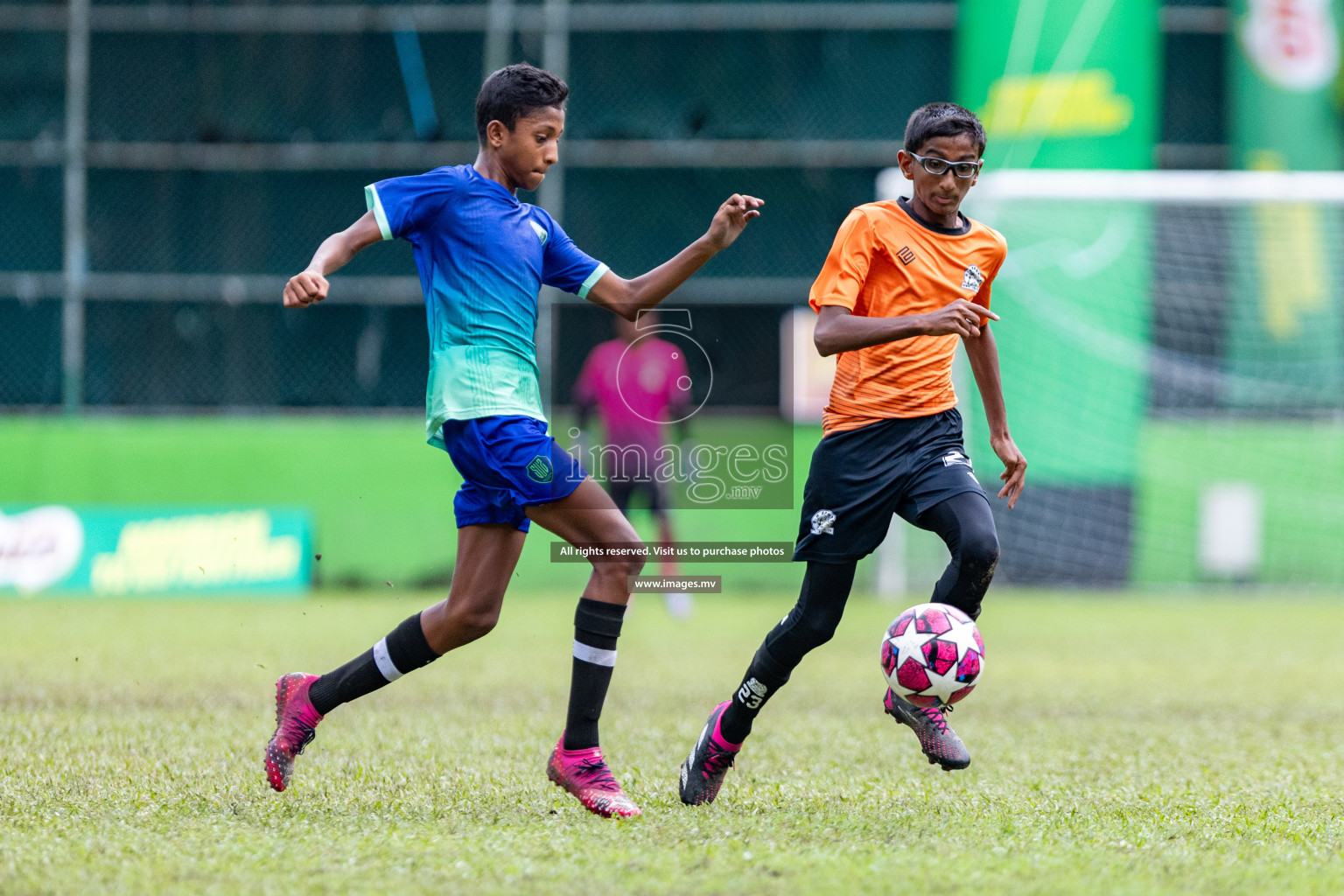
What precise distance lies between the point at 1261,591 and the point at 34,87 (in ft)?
41.5

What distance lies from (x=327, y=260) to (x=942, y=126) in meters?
1.71

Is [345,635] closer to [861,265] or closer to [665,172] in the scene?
[861,265]

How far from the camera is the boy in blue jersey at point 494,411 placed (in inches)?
162

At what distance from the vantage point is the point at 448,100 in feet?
51.5

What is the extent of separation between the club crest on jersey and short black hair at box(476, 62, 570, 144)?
4.07 ft

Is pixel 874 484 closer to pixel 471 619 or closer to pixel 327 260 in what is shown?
pixel 471 619

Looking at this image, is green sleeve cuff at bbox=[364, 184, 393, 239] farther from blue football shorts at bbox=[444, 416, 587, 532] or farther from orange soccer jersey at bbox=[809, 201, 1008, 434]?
orange soccer jersey at bbox=[809, 201, 1008, 434]

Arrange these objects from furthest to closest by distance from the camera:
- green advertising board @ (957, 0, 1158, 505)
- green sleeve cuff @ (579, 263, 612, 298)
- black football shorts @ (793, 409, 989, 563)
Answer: green advertising board @ (957, 0, 1158, 505) < green sleeve cuff @ (579, 263, 612, 298) < black football shorts @ (793, 409, 989, 563)

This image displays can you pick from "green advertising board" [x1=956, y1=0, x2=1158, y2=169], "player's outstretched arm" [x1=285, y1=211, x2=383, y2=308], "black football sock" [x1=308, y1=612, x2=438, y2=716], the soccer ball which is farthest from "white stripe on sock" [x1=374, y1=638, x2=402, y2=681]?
"green advertising board" [x1=956, y1=0, x2=1158, y2=169]

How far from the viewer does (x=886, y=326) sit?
4098mm

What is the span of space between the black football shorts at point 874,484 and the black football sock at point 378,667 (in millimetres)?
1093

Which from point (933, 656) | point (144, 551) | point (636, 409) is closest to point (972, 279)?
point (933, 656)

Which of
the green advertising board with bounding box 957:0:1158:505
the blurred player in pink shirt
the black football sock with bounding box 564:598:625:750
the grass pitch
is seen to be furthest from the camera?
the green advertising board with bounding box 957:0:1158:505

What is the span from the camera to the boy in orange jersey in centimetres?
428
